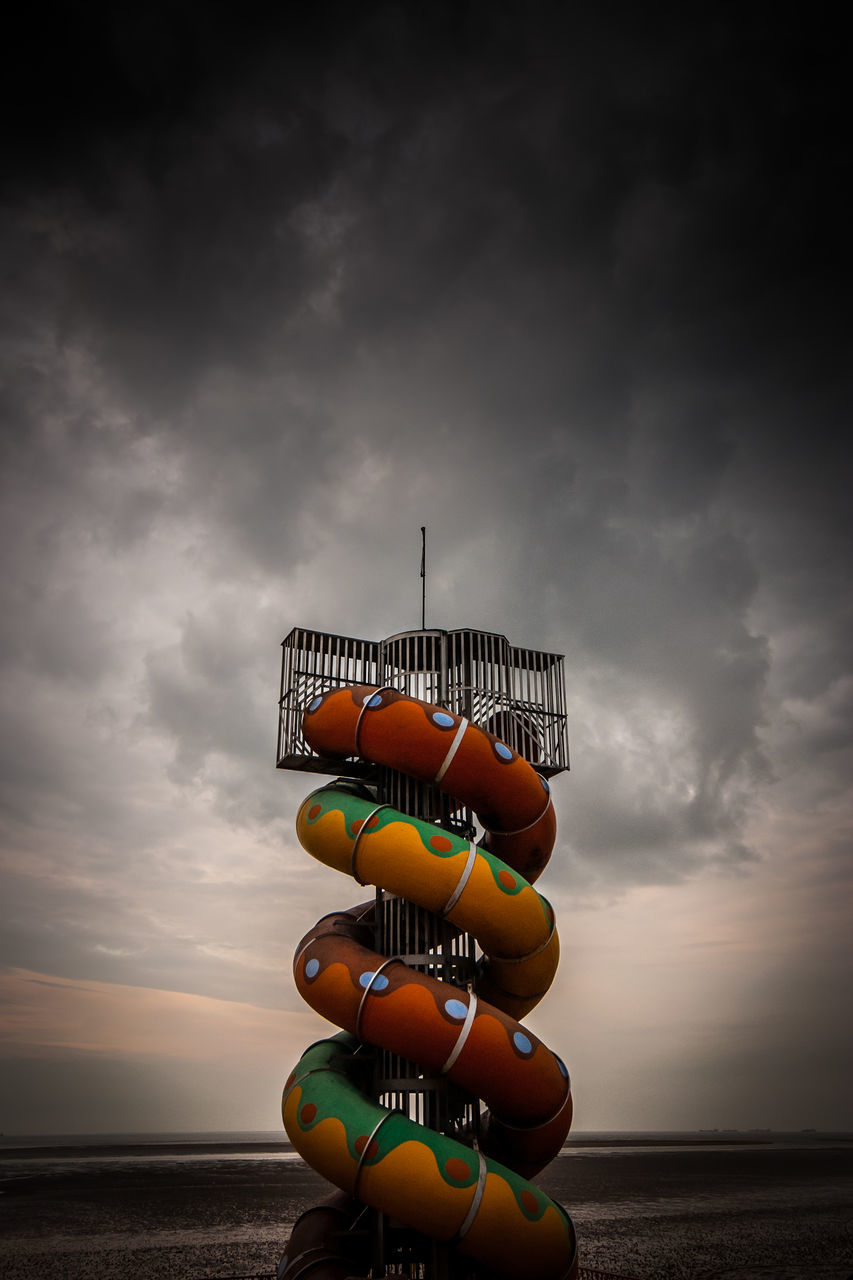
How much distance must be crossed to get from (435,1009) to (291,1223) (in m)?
22.4

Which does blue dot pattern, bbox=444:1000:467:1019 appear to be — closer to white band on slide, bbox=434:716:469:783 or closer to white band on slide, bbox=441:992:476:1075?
white band on slide, bbox=441:992:476:1075

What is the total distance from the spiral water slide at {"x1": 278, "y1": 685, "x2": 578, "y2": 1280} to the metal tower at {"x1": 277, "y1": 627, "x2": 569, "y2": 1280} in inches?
15.8

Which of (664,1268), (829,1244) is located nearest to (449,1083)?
(664,1268)

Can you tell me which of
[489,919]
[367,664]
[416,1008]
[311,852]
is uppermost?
[367,664]

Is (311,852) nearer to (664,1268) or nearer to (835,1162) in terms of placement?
(664,1268)

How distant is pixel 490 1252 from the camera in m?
9.22

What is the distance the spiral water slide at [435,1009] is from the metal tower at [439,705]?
1.32ft

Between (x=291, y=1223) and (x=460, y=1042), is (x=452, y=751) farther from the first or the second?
(x=291, y=1223)

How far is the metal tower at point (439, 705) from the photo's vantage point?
37.1 feet

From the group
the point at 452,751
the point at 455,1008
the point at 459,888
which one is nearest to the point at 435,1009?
the point at 455,1008

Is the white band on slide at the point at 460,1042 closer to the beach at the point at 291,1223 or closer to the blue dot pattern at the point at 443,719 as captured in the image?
the blue dot pattern at the point at 443,719

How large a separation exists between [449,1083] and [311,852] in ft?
10.2

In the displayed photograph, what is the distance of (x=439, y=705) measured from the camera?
42.0ft

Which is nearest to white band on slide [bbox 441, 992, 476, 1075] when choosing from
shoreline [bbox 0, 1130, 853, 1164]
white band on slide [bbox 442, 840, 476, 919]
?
white band on slide [bbox 442, 840, 476, 919]
